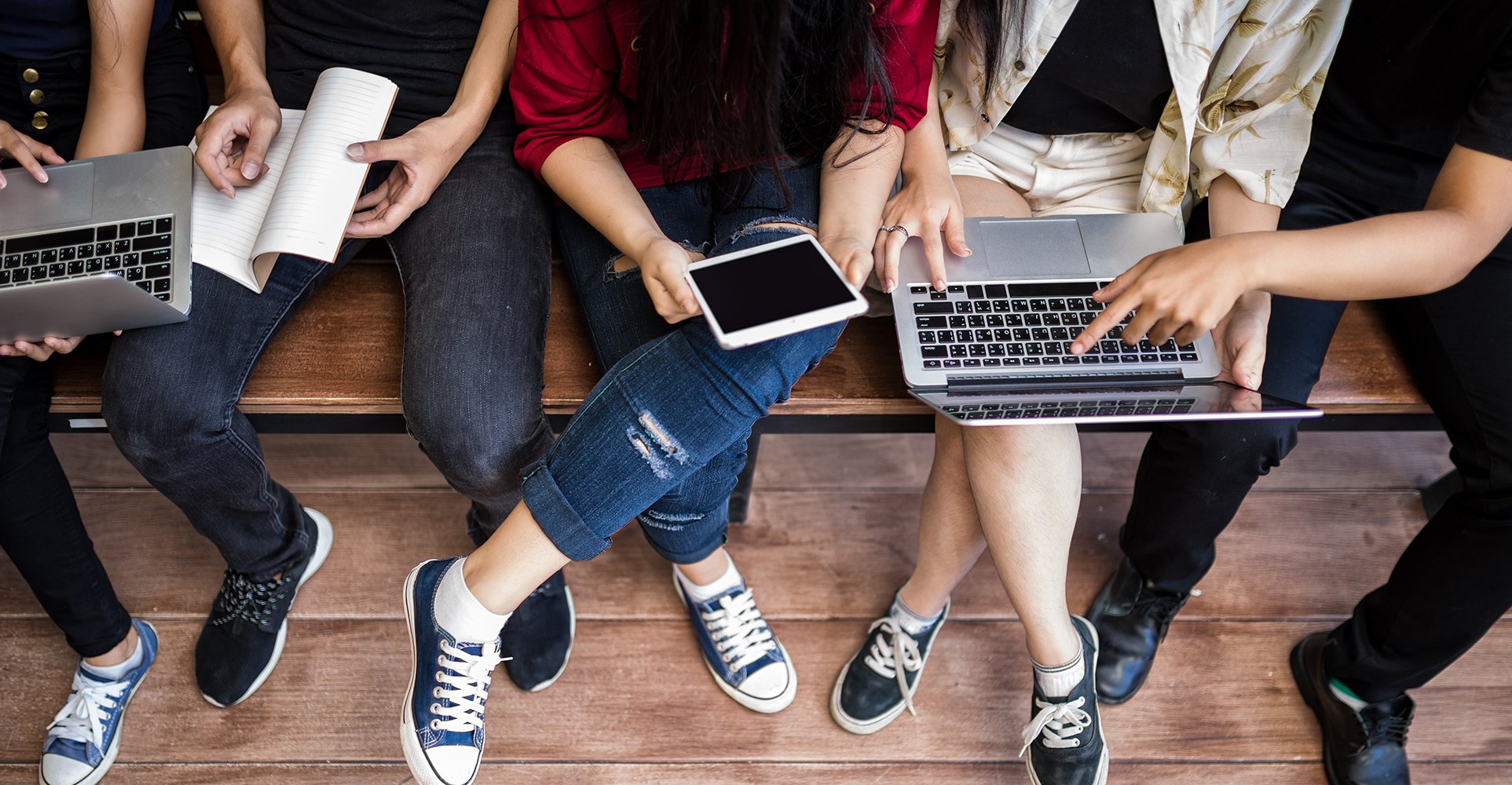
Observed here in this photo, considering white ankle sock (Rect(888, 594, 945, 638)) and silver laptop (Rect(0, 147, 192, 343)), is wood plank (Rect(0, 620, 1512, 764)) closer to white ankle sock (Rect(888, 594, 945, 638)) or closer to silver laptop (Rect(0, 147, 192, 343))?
white ankle sock (Rect(888, 594, 945, 638))

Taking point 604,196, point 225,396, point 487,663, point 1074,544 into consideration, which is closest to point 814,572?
point 1074,544

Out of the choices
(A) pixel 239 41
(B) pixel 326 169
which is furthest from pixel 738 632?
(A) pixel 239 41

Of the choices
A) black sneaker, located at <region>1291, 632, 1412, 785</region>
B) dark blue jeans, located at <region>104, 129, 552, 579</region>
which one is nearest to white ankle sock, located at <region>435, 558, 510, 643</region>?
dark blue jeans, located at <region>104, 129, 552, 579</region>

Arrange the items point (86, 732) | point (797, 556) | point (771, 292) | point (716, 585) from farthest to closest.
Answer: point (797, 556) → point (716, 585) → point (86, 732) → point (771, 292)

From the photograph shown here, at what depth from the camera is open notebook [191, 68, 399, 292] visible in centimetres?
105

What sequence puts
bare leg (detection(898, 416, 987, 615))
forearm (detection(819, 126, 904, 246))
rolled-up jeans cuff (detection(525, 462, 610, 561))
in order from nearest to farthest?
rolled-up jeans cuff (detection(525, 462, 610, 561)) → forearm (detection(819, 126, 904, 246)) → bare leg (detection(898, 416, 987, 615))

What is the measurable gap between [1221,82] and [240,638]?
4.82 feet

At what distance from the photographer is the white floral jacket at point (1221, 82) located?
1118 millimetres

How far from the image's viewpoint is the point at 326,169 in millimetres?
1083

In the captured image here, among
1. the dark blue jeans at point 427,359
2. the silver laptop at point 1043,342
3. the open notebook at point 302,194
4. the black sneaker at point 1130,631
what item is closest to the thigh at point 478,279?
the dark blue jeans at point 427,359

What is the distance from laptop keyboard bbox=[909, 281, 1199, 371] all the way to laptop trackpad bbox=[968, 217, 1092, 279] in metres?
0.02

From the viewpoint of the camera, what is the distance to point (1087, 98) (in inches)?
47.5

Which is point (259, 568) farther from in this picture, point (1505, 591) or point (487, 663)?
point (1505, 591)

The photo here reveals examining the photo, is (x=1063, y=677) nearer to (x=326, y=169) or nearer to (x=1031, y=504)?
(x=1031, y=504)
